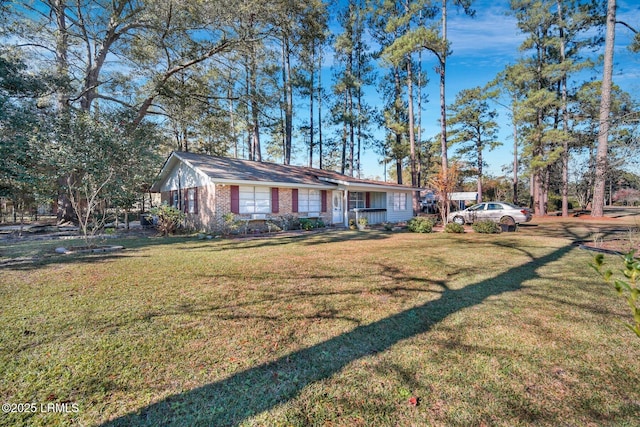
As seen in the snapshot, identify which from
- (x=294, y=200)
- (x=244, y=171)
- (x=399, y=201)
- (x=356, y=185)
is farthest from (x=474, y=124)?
(x=244, y=171)

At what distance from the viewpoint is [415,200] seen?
2131 centimetres

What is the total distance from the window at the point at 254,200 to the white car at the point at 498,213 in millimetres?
11552

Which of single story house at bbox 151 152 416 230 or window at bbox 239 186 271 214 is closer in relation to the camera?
single story house at bbox 151 152 416 230

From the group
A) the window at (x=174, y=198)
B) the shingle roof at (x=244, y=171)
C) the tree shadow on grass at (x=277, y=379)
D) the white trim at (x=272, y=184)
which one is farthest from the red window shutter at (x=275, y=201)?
the tree shadow on grass at (x=277, y=379)

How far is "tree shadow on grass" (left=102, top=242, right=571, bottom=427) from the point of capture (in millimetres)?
2121

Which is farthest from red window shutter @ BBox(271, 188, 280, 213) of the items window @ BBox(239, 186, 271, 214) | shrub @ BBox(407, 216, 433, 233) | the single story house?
shrub @ BBox(407, 216, 433, 233)

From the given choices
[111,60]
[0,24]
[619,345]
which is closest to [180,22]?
[111,60]

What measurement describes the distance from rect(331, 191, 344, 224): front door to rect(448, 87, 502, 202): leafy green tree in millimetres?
14655

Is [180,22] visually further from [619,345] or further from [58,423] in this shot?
[619,345]

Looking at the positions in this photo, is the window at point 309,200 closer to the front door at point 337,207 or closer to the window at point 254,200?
the front door at point 337,207

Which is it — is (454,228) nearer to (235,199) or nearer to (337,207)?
(337,207)

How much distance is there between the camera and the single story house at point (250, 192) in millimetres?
12945

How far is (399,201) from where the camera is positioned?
21.2 meters

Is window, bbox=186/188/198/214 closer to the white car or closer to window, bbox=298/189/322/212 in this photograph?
window, bbox=298/189/322/212
